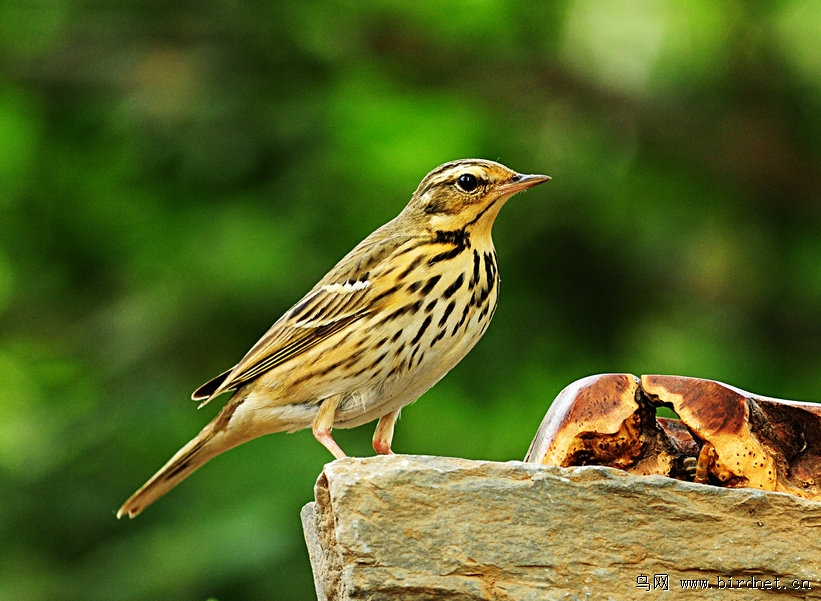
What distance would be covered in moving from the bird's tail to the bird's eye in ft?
5.18

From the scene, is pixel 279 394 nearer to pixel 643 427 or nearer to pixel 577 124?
pixel 643 427

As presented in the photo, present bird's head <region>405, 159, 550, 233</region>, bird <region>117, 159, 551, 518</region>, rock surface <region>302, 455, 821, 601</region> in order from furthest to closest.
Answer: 1. bird's head <region>405, 159, 550, 233</region>
2. bird <region>117, 159, 551, 518</region>
3. rock surface <region>302, 455, 821, 601</region>

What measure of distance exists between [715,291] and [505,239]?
1.92m

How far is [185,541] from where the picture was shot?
30.6 feet

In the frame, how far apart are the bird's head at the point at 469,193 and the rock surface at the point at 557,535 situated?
254 centimetres

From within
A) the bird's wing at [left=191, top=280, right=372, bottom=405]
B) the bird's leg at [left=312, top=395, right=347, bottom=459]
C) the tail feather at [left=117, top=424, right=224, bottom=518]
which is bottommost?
the tail feather at [left=117, top=424, right=224, bottom=518]

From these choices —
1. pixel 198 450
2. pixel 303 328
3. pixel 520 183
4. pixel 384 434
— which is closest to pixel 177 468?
pixel 198 450

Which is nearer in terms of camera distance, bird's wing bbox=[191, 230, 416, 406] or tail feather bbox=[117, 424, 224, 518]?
bird's wing bbox=[191, 230, 416, 406]

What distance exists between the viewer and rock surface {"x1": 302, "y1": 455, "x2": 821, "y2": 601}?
4383 millimetres

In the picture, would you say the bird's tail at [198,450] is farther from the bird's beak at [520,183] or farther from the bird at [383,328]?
the bird's beak at [520,183]

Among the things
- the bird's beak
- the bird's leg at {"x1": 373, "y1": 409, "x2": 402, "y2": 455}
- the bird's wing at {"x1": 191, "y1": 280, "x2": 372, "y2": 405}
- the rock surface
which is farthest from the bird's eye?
the rock surface

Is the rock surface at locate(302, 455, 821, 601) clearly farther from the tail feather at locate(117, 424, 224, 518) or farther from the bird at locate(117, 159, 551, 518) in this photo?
the tail feather at locate(117, 424, 224, 518)

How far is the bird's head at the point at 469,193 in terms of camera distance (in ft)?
22.3

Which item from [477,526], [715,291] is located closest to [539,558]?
[477,526]
